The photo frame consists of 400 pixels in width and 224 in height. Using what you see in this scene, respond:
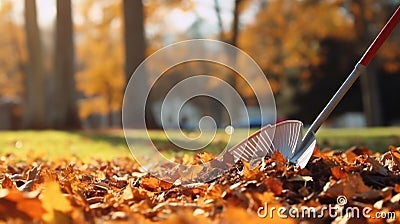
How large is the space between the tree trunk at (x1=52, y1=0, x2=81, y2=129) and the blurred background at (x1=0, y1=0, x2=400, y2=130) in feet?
0.08

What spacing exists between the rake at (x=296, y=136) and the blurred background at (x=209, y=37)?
9941 mm

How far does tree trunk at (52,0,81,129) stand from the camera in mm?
14711

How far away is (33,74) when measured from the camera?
1522 cm

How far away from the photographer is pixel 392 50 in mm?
19281

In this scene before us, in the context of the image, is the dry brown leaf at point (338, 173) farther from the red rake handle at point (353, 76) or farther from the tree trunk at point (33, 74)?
the tree trunk at point (33, 74)

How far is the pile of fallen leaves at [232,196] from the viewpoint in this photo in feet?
6.59

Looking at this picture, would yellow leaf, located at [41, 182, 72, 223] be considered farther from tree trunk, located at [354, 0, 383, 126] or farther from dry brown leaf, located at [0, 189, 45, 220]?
tree trunk, located at [354, 0, 383, 126]

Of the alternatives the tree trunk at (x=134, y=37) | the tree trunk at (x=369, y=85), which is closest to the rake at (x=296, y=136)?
the tree trunk at (x=134, y=37)

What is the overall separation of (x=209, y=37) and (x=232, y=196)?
22.1 metres

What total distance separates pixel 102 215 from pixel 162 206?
22cm

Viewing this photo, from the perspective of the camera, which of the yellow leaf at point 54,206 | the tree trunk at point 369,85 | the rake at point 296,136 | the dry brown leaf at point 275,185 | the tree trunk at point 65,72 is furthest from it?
the tree trunk at point 369,85

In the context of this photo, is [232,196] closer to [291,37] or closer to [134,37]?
[134,37]

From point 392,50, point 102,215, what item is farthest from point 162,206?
point 392,50

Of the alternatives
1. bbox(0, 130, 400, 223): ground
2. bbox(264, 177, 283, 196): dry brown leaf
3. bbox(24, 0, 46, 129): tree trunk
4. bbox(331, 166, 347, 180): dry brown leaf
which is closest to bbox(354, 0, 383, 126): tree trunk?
bbox(24, 0, 46, 129): tree trunk
